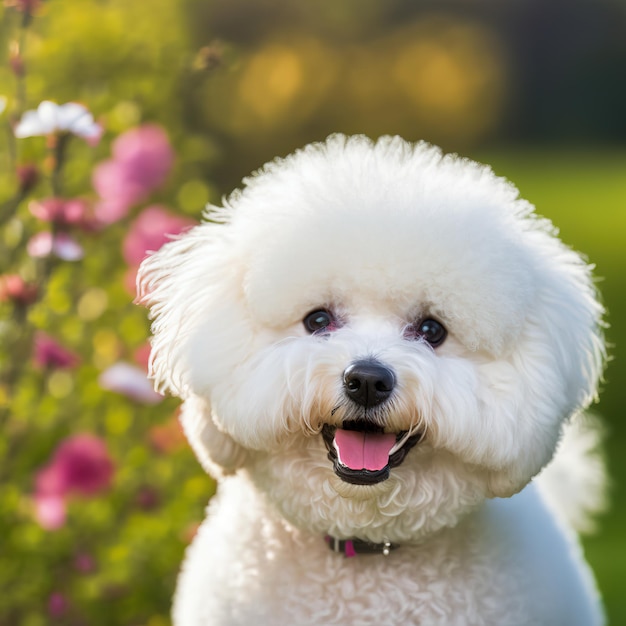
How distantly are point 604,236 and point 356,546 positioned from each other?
974 centimetres

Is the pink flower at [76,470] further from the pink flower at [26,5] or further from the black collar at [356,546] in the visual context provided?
the pink flower at [26,5]

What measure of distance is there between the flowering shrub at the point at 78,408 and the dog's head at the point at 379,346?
0.78 m

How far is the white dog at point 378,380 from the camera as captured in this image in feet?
7.47

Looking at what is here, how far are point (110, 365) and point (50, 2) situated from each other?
1.19 metres

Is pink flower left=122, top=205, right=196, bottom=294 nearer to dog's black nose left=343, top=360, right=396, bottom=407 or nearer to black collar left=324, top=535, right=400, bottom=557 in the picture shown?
black collar left=324, top=535, right=400, bottom=557

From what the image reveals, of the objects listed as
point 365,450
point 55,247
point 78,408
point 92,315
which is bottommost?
point 78,408

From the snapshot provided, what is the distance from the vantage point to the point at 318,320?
7.86ft

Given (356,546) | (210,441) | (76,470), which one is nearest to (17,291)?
(76,470)

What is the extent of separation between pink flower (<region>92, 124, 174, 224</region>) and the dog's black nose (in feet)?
5.55

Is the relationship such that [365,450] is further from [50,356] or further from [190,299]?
[50,356]

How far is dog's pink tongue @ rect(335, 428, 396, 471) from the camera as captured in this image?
228cm

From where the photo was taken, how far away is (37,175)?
3.09 meters

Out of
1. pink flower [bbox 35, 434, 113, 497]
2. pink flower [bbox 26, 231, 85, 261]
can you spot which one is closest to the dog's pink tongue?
pink flower [bbox 26, 231, 85, 261]

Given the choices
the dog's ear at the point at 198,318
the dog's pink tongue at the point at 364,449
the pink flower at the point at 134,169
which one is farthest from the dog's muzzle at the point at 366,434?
the pink flower at the point at 134,169
